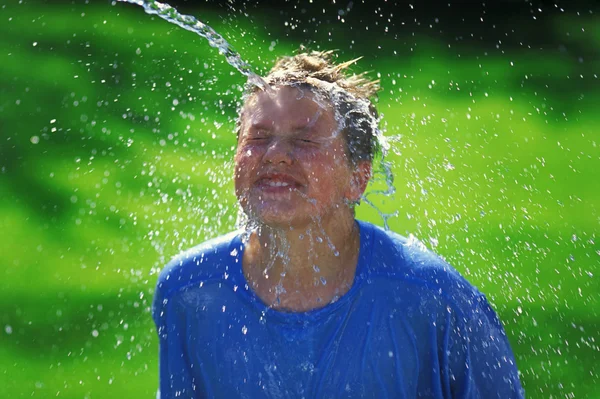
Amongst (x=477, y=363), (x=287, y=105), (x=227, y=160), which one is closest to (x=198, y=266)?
(x=287, y=105)

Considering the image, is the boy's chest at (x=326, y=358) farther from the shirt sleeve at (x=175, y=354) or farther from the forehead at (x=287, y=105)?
the forehead at (x=287, y=105)

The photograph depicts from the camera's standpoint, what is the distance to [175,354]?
7.77ft

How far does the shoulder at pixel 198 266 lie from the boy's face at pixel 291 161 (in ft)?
0.73

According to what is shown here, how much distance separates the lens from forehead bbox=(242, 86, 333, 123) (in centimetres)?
224

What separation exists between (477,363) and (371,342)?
26 centimetres

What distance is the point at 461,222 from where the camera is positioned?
4.51 m

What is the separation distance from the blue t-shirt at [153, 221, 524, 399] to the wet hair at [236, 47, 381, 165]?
30 centimetres

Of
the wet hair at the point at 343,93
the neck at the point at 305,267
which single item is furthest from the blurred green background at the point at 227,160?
the wet hair at the point at 343,93

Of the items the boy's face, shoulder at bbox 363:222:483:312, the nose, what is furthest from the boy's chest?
the nose

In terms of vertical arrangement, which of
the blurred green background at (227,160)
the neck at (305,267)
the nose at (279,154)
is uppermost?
the nose at (279,154)

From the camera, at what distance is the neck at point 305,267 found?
2.29 m

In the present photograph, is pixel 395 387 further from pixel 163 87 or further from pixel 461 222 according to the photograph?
pixel 163 87

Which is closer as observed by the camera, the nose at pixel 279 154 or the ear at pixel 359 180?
the nose at pixel 279 154

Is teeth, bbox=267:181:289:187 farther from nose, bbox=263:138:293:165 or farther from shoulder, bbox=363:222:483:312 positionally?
shoulder, bbox=363:222:483:312
